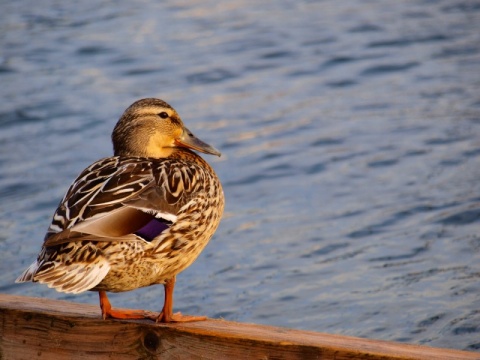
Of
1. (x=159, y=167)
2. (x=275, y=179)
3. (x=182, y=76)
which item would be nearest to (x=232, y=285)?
(x=275, y=179)

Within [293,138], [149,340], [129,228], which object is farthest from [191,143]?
[293,138]

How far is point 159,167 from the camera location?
400cm

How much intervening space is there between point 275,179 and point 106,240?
4663 millimetres

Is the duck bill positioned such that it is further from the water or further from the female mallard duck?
the water

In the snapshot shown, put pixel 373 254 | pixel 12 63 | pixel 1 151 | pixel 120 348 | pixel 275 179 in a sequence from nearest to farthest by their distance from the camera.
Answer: pixel 120 348 → pixel 373 254 → pixel 275 179 → pixel 1 151 → pixel 12 63

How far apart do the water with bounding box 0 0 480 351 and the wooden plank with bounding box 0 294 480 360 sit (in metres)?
2.39

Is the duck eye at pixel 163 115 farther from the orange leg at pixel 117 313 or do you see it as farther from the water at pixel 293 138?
the water at pixel 293 138

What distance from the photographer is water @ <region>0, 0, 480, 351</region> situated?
618cm

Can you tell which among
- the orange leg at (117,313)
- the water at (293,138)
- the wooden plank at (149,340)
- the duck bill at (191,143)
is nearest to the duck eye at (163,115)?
the duck bill at (191,143)

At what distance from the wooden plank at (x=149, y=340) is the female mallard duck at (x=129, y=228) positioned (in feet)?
0.31

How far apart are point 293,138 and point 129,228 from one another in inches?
214

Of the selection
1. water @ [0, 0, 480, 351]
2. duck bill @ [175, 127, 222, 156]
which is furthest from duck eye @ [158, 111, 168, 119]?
water @ [0, 0, 480, 351]

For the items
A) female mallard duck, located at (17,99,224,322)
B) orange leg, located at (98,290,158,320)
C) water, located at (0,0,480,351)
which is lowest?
water, located at (0,0,480,351)

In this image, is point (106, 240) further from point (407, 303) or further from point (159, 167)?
point (407, 303)
